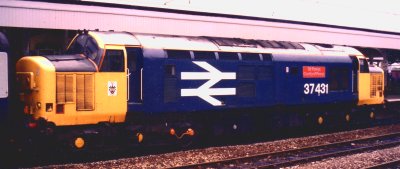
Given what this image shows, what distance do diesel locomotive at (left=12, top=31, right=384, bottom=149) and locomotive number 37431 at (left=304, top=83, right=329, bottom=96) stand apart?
0.04 meters

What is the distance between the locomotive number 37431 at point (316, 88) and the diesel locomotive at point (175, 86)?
1.5 inches

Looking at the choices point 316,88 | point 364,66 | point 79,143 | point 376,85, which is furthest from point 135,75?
point 376,85

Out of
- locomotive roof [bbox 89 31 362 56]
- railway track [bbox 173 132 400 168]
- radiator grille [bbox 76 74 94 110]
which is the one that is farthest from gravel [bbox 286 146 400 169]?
radiator grille [bbox 76 74 94 110]

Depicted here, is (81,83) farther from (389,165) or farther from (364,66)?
(364,66)

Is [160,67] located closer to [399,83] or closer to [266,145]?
[266,145]

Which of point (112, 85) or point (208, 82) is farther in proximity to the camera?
point (208, 82)

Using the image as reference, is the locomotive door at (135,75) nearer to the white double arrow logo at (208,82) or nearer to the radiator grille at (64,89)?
the white double arrow logo at (208,82)

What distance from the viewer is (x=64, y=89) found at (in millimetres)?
11180

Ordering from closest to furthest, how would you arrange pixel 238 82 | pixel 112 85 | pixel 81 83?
pixel 81 83
pixel 112 85
pixel 238 82

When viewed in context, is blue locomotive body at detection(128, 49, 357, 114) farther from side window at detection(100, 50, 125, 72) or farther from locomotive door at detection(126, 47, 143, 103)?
side window at detection(100, 50, 125, 72)

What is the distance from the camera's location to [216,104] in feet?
46.3

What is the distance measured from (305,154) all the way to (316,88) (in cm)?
422

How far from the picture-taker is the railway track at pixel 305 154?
11930 mm

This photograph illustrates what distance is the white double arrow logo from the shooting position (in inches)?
529
